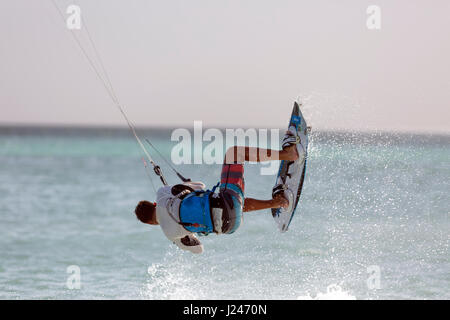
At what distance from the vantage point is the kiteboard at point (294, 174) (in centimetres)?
677

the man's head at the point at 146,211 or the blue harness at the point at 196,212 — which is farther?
the man's head at the point at 146,211

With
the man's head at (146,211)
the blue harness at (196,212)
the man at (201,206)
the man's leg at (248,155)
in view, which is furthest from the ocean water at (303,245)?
the blue harness at (196,212)

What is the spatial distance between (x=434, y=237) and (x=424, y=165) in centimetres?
181

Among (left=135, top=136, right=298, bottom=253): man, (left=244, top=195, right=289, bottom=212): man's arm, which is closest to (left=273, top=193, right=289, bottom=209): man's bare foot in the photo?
(left=244, top=195, right=289, bottom=212): man's arm

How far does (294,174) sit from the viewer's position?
703cm

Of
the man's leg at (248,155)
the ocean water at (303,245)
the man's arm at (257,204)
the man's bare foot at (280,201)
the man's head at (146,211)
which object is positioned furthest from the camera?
the ocean water at (303,245)

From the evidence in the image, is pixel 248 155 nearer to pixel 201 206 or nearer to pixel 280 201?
pixel 201 206

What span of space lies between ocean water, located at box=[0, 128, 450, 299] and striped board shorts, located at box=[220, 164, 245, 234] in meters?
1.38

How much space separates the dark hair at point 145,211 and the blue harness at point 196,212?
33 cm

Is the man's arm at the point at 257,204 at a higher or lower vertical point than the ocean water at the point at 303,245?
higher

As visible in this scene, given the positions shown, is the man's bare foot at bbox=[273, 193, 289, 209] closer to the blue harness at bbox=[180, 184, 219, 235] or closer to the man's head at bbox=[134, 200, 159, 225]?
the blue harness at bbox=[180, 184, 219, 235]

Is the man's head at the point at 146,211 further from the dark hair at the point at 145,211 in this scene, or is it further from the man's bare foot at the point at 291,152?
the man's bare foot at the point at 291,152

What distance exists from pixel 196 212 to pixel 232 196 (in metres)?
0.37
